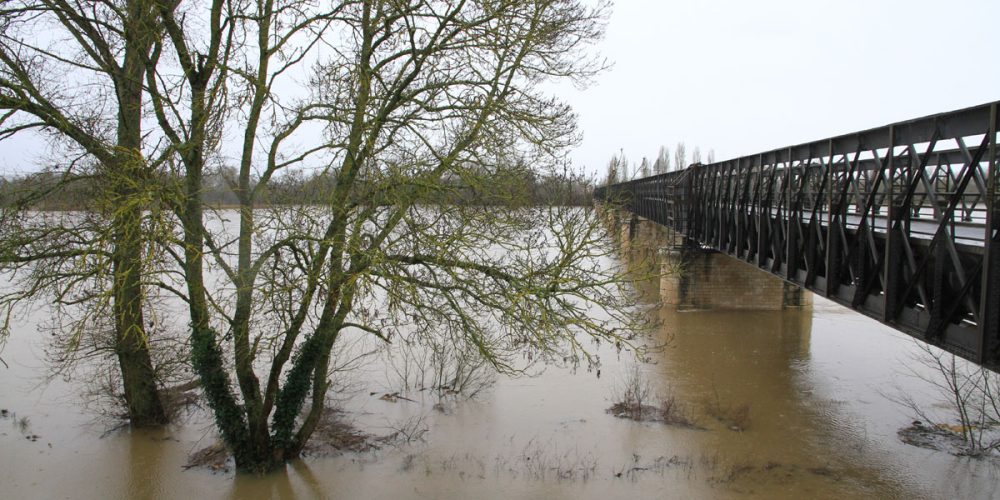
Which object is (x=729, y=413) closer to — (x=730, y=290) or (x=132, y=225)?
(x=132, y=225)

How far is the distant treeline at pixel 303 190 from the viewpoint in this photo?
9648 mm

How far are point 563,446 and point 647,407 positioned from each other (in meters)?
3.10

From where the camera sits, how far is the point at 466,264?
9688mm

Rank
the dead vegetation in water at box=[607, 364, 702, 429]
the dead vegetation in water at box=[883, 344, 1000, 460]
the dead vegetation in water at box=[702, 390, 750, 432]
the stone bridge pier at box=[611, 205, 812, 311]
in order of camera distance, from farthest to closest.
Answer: the stone bridge pier at box=[611, 205, 812, 311], the dead vegetation in water at box=[607, 364, 702, 429], the dead vegetation in water at box=[702, 390, 750, 432], the dead vegetation in water at box=[883, 344, 1000, 460]

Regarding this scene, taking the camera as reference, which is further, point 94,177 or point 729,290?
point 729,290

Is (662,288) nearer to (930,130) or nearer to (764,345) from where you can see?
(764,345)

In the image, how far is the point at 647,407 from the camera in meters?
15.1

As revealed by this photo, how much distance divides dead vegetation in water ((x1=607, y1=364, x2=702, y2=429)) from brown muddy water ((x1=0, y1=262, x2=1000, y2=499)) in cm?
22

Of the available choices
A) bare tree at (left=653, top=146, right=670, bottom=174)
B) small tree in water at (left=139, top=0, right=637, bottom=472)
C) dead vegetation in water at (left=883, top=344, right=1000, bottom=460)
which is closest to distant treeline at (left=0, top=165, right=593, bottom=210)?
small tree in water at (left=139, top=0, right=637, bottom=472)

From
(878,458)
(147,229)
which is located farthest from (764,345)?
(147,229)

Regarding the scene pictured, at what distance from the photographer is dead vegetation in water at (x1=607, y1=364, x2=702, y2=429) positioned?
14.4m

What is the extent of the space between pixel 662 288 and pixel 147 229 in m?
23.1

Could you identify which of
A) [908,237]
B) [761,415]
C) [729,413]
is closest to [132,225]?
[908,237]

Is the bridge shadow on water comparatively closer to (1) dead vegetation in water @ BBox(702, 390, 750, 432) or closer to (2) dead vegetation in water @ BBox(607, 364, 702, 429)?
(1) dead vegetation in water @ BBox(702, 390, 750, 432)
